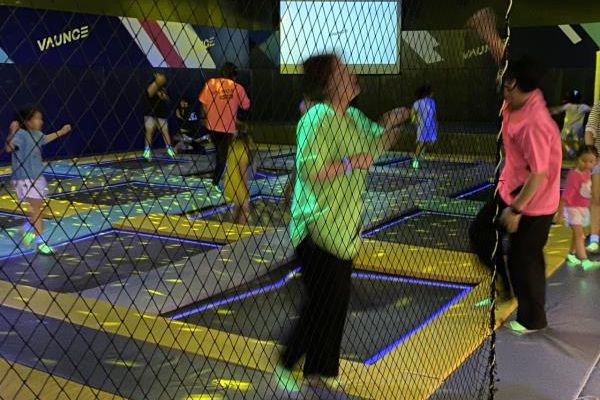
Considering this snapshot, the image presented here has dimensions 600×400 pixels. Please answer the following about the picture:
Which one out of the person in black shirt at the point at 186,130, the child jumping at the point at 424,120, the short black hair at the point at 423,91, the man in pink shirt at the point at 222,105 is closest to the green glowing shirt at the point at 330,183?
the man in pink shirt at the point at 222,105

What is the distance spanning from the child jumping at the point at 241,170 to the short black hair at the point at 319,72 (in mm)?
2328

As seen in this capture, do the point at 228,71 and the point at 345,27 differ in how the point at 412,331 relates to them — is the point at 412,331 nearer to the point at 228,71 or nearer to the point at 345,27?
the point at 345,27

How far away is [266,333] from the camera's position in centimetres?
285

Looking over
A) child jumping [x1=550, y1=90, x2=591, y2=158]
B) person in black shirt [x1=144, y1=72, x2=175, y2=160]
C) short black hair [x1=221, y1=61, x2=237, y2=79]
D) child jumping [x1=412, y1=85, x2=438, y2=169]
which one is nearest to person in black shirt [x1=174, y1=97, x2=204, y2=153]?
person in black shirt [x1=144, y1=72, x2=175, y2=160]

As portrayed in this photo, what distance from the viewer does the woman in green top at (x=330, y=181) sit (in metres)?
2.01

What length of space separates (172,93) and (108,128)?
60.1 inches

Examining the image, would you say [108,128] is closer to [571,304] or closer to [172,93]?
[172,93]

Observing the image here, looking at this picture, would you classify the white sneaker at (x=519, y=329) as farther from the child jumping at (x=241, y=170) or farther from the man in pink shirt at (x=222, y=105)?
the man in pink shirt at (x=222, y=105)

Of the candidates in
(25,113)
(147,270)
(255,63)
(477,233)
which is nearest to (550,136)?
(477,233)

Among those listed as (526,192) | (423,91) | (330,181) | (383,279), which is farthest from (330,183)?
(423,91)

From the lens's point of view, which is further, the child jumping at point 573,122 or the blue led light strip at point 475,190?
the child jumping at point 573,122

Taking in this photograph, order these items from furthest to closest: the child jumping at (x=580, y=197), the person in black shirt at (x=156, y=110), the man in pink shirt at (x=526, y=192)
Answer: the person in black shirt at (x=156, y=110), the child jumping at (x=580, y=197), the man in pink shirt at (x=526, y=192)

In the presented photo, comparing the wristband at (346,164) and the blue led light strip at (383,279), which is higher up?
the wristband at (346,164)

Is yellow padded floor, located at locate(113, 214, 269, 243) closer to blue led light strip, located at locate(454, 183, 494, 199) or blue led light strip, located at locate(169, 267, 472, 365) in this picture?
blue led light strip, located at locate(169, 267, 472, 365)
